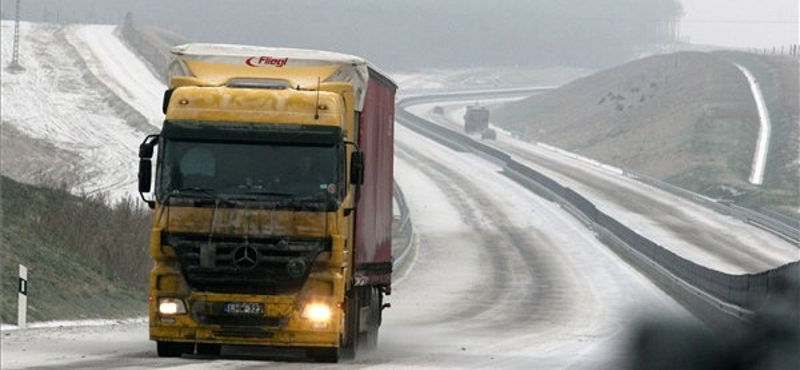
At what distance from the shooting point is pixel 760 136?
108625mm

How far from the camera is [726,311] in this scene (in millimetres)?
32469

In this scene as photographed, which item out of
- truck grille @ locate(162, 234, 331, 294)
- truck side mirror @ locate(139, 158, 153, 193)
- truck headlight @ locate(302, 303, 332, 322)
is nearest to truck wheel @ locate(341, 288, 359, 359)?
truck headlight @ locate(302, 303, 332, 322)

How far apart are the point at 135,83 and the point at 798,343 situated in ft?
244

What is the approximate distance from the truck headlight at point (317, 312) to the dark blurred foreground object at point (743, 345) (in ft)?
14.1

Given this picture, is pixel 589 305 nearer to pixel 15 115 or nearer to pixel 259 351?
pixel 259 351

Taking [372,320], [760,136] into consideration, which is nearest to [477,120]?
[760,136]

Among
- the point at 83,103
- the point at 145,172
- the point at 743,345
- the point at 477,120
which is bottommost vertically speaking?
the point at 743,345

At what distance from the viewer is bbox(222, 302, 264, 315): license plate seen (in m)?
19.7

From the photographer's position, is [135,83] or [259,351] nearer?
[259,351]

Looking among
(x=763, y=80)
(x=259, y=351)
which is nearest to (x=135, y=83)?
(x=763, y=80)

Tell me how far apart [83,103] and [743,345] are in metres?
58.4

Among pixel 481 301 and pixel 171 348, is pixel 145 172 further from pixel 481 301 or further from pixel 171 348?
pixel 481 301

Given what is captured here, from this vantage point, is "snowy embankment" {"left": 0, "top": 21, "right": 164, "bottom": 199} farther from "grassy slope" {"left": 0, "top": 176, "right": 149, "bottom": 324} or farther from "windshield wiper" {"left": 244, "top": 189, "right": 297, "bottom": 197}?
"windshield wiper" {"left": 244, "top": 189, "right": 297, "bottom": 197}

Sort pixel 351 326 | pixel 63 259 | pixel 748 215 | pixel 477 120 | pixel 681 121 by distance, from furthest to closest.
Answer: pixel 477 120 < pixel 681 121 < pixel 748 215 < pixel 63 259 < pixel 351 326
